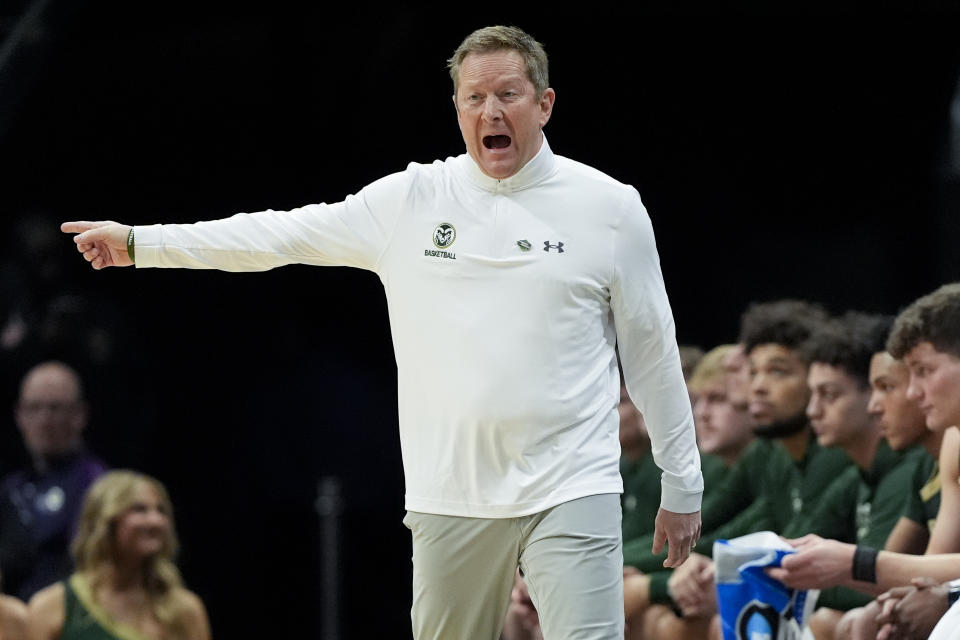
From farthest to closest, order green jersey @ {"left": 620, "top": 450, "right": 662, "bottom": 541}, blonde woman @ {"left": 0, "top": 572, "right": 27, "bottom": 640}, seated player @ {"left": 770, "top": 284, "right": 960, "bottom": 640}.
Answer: blonde woman @ {"left": 0, "top": 572, "right": 27, "bottom": 640}
green jersey @ {"left": 620, "top": 450, "right": 662, "bottom": 541}
seated player @ {"left": 770, "top": 284, "right": 960, "bottom": 640}

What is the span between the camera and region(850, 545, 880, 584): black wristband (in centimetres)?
402

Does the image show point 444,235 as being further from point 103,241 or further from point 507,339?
point 103,241

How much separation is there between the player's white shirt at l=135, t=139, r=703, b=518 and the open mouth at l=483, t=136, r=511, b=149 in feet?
0.23

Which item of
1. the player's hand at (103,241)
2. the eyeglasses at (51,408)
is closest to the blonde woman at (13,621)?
the eyeglasses at (51,408)

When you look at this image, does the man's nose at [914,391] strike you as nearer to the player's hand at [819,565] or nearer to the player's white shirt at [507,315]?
the player's hand at [819,565]

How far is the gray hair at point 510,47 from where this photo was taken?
11.0 feet

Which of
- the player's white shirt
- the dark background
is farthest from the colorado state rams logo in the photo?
the dark background

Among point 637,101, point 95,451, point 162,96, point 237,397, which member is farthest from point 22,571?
point 637,101

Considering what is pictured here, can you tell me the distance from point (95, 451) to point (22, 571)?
89 centimetres

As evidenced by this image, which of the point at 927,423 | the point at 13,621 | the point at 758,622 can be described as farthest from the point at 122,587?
the point at 927,423

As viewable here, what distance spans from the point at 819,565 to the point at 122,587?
9.60ft

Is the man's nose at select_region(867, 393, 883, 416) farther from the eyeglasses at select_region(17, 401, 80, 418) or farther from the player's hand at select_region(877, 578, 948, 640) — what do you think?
the eyeglasses at select_region(17, 401, 80, 418)

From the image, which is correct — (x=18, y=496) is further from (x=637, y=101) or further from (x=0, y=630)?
(x=637, y=101)

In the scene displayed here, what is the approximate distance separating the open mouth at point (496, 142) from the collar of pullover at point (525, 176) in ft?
0.21
